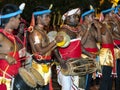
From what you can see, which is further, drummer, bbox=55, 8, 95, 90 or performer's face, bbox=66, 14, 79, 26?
performer's face, bbox=66, 14, 79, 26

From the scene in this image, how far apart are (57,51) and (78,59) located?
1.34 ft

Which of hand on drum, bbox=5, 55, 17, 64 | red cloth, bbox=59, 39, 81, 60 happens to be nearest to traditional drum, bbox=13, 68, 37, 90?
hand on drum, bbox=5, 55, 17, 64

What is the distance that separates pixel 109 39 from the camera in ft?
25.4

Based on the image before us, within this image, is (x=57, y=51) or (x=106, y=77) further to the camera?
(x=106, y=77)

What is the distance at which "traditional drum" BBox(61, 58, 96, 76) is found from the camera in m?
6.23

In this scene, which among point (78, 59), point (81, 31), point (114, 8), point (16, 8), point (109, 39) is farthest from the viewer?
point (114, 8)

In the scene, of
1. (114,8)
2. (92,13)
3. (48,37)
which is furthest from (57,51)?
(114,8)

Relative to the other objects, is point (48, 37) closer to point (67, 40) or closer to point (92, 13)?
point (67, 40)

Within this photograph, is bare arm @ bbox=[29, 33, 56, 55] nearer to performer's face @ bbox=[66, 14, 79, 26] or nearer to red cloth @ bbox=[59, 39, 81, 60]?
red cloth @ bbox=[59, 39, 81, 60]

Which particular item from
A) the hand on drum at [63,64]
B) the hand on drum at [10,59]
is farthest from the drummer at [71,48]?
the hand on drum at [10,59]

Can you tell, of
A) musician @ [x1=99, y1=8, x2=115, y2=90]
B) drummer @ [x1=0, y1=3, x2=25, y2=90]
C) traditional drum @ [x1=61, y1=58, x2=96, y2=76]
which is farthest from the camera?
musician @ [x1=99, y1=8, x2=115, y2=90]

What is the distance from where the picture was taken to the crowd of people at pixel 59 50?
17.8 ft

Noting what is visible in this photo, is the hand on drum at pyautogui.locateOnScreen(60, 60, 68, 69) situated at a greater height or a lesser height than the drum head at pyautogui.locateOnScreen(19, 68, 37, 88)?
greater

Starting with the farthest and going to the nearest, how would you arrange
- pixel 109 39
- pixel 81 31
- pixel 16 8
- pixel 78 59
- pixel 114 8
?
pixel 114 8, pixel 109 39, pixel 81 31, pixel 78 59, pixel 16 8
